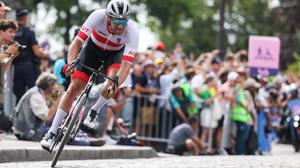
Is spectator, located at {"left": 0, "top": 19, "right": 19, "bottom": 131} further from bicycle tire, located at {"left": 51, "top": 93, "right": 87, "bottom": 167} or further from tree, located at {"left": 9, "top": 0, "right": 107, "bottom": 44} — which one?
tree, located at {"left": 9, "top": 0, "right": 107, "bottom": 44}

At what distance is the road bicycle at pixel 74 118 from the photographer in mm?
12969

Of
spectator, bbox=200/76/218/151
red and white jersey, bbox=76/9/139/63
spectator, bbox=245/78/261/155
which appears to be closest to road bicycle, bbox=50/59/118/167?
red and white jersey, bbox=76/9/139/63

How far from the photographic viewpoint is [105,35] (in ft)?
45.1

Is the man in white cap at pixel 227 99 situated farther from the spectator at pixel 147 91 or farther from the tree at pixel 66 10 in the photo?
the tree at pixel 66 10

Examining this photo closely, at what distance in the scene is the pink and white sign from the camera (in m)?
25.3

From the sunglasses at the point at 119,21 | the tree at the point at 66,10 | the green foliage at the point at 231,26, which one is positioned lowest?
the sunglasses at the point at 119,21

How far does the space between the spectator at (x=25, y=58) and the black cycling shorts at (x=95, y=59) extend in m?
3.68

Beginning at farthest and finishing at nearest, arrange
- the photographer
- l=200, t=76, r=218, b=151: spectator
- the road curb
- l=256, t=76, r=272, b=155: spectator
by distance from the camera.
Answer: l=256, t=76, r=272, b=155: spectator → l=200, t=76, r=218, b=151: spectator → the photographer → the road curb

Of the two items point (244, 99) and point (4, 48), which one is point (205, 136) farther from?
point (4, 48)

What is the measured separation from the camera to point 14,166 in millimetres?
13109

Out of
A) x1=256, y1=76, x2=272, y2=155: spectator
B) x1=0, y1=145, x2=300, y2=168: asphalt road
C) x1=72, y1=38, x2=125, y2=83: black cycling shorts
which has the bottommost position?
x1=0, y1=145, x2=300, y2=168: asphalt road


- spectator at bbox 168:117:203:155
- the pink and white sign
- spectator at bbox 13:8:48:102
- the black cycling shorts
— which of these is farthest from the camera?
the pink and white sign

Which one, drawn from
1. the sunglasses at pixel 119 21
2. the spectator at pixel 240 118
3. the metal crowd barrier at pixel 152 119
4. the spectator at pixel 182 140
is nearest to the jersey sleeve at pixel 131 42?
the sunglasses at pixel 119 21

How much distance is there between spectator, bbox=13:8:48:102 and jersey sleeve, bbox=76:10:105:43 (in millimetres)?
3990
